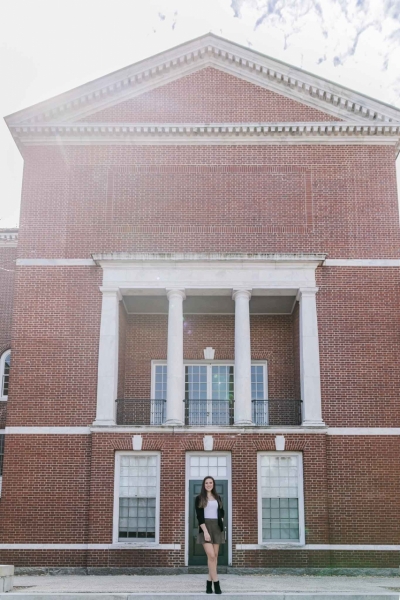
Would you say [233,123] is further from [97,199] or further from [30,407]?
[30,407]

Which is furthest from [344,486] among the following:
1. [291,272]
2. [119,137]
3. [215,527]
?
[119,137]

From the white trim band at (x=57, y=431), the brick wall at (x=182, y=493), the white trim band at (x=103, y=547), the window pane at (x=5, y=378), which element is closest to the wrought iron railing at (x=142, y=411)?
the white trim band at (x=57, y=431)

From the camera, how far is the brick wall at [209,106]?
82.7ft

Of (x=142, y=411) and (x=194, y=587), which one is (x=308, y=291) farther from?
(x=194, y=587)

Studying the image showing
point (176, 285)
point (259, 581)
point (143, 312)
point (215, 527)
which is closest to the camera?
point (215, 527)

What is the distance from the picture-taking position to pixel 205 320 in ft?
84.1

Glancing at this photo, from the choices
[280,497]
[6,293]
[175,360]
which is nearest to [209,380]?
[175,360]

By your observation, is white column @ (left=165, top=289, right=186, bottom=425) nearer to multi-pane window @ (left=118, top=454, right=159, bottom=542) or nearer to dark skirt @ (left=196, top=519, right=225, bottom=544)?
multi-pane window @ (left=118, top=454, right=159, bottom=542)

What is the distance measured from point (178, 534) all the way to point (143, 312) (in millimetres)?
7354

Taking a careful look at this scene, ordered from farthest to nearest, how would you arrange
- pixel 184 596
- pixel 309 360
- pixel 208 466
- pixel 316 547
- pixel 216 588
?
pixel 309 360
pixel 208 466
pixel 316 547
pixel 216 588
pixel 184 596

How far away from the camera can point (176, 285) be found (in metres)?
23.6

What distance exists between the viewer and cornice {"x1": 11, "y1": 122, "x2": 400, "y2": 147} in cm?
2486

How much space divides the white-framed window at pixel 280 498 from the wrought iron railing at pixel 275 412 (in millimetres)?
1845

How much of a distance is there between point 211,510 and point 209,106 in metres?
14.5
